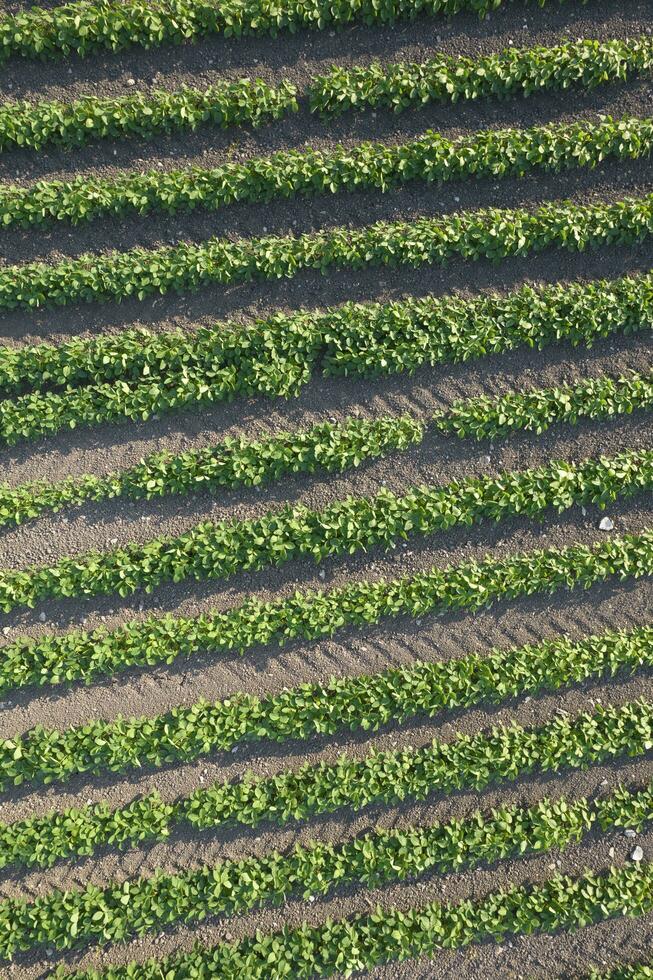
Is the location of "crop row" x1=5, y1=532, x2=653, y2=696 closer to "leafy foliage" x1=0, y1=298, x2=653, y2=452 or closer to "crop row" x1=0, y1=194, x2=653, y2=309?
"leafy foliage" x1=0, y1=298, x2=653, y2=452

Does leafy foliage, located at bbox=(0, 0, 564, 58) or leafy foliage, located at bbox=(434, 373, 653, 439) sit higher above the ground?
leafy foliage, located at bbox=(0, 0, 564, 58)

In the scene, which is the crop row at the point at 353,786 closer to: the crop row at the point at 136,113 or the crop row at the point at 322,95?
the crop row at the point at 322,95

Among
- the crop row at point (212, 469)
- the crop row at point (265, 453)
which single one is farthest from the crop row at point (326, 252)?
the crop row at point (212, 469)

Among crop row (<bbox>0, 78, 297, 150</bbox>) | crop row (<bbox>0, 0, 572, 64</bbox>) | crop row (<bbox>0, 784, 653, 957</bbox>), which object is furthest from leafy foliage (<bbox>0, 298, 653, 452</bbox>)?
crop row (<bbox>0, 784, 653, 957</bbox>)

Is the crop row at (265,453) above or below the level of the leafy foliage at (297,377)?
below

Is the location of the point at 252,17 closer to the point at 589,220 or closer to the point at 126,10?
the point at 126,10

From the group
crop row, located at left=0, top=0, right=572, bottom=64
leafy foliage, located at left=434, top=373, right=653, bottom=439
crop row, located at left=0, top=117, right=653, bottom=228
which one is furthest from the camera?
leafy foliage, located at left=434, top=373, right=653, bottom=439
